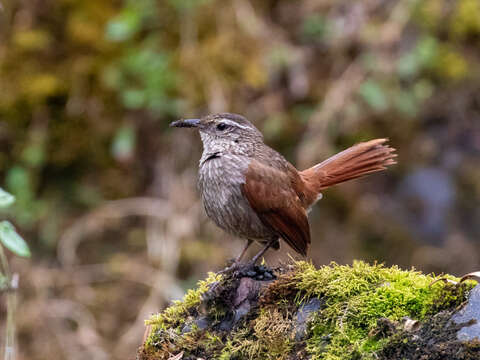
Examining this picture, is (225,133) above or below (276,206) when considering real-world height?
above

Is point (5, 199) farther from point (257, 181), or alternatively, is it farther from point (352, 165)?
point (352, 165)

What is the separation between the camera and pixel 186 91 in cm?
629

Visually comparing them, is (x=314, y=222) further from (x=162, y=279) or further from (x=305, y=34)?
(x=305, y=34)

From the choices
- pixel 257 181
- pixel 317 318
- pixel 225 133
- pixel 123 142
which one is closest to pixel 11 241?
pixel 317 318

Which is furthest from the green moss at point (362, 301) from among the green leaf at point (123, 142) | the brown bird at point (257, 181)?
the green leaf at point (123, 142)

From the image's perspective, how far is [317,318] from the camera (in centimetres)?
263

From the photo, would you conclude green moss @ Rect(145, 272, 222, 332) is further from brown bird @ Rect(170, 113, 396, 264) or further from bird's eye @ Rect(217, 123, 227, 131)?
bird's eye @ Rect(217, 123, 227, 131)

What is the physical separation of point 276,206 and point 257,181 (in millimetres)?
182

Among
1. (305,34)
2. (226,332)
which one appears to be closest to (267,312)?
(226,332)

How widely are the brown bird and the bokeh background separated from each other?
1.74 m

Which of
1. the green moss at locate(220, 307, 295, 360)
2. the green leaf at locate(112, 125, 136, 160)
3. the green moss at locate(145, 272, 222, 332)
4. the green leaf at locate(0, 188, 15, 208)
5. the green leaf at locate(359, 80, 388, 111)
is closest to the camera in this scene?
the green moss at locate(220, 307, 295, 360)

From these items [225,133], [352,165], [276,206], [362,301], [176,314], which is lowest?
[362,301]

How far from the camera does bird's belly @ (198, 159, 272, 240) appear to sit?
370 centimetres

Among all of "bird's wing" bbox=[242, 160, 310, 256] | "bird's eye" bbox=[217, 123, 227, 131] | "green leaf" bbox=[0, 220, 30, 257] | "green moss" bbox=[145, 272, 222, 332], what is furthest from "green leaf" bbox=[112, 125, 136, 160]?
"green leaf" bbox=[0, 220, 30, 257]
